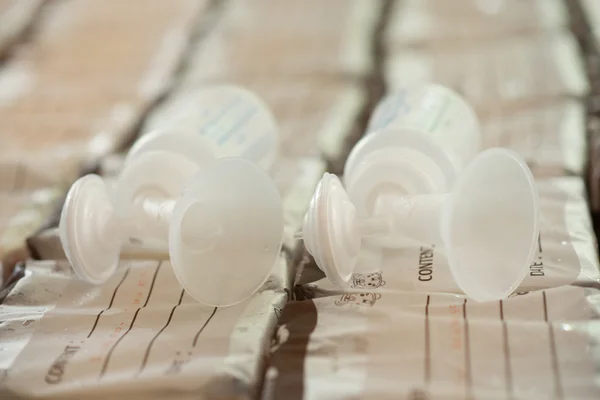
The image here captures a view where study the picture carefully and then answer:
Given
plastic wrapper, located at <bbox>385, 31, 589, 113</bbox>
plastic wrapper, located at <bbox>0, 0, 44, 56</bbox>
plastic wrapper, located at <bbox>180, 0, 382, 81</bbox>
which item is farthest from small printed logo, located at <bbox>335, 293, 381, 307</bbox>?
plastic wrapper, located at <bbox>0, 0, 44, 56</bbox>

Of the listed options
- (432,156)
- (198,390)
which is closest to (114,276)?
(198,390)

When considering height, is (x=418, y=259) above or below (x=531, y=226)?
below

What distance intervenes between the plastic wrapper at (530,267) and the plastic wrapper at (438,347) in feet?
0.06

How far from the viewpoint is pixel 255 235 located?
2.25 ft

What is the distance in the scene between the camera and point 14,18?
1.60 m

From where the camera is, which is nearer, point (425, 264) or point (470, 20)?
point (425, 264)

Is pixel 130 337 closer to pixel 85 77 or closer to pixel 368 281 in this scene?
pixel 368 281

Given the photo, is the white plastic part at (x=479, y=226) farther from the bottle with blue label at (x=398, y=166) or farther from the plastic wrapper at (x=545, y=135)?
the plastic wrapper at (x=545, y=135)

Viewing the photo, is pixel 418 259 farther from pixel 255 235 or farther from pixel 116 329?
pixel 116 329

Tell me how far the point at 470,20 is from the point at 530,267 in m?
0.84

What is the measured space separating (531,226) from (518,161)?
61 mm

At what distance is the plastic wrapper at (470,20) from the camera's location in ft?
4.35

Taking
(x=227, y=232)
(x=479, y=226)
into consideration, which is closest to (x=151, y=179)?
(x=227, y=232)

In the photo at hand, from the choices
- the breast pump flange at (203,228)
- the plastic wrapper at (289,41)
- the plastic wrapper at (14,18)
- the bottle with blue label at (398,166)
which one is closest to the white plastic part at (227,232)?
the breast pump flange at (203,228)
